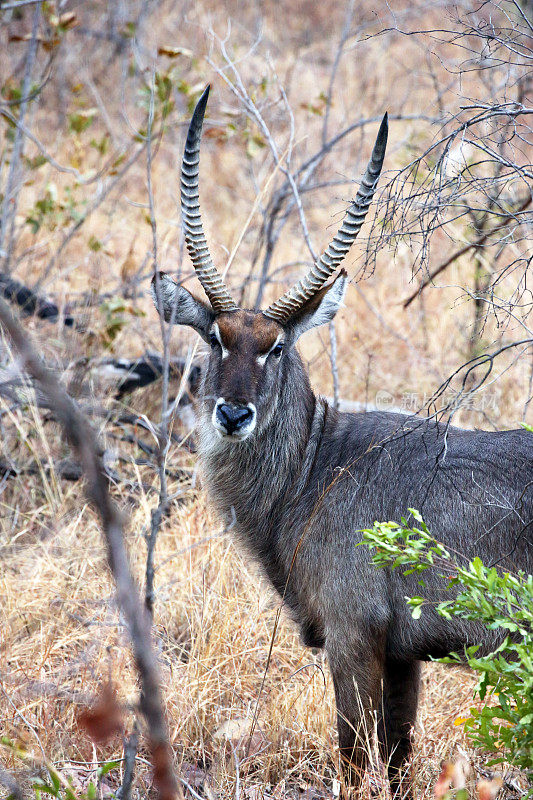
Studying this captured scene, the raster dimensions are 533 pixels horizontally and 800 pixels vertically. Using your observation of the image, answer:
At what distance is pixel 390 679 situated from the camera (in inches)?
149

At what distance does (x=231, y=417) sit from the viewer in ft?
11.6

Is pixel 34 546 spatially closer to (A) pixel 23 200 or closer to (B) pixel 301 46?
(A) pixel 23 200

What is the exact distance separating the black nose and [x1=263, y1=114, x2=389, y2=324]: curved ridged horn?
24.7 inches

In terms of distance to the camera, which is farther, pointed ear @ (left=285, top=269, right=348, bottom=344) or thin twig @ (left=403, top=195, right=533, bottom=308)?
pointed ear @ (left=285, top=269, right=348, bottom=344)

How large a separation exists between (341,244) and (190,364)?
0.98m

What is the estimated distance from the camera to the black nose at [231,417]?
3.53 metres

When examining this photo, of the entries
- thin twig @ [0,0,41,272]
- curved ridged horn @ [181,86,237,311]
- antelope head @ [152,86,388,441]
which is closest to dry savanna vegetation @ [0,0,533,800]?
thin twig @ [0,0,41,272]

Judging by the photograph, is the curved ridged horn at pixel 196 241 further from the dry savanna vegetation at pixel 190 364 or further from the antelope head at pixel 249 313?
the dry savanna vegetation at pixel 190 364

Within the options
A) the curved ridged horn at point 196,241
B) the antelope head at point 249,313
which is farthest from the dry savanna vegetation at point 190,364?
the curved ridged horn at point 196,241

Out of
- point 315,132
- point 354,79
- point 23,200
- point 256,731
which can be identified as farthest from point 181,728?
point 354,79

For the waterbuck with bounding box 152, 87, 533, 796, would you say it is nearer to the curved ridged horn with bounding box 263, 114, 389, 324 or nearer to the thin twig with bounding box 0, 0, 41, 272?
the curved ridged horn with bounding box 263, 114, 389, 324

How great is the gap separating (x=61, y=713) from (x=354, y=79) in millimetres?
10268

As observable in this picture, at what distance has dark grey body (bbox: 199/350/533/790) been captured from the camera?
3.38 m

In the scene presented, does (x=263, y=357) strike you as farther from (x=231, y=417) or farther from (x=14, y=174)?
(x=14, y=174)
